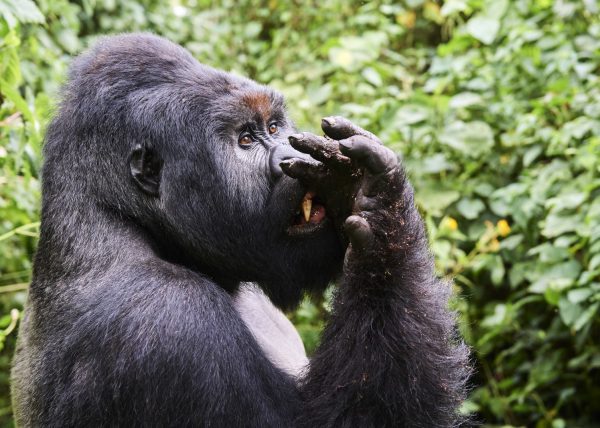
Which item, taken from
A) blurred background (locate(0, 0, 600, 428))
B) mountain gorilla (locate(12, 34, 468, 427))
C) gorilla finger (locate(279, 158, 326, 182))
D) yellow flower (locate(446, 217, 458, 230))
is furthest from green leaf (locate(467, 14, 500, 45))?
gorilla finger (locate(279, 158, 326, 182))

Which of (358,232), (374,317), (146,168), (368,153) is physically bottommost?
(374,317)

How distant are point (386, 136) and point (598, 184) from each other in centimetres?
158

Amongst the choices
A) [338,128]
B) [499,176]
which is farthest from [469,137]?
[338,128]

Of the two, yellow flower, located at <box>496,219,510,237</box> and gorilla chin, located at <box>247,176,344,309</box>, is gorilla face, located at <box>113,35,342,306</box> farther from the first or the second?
yellow flower, located at <box>496,219,510,237</box>

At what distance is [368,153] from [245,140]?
0.52 m

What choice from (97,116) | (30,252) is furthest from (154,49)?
(30,252)

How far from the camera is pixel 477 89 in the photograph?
19.0 ft

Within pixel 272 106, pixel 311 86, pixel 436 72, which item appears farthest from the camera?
pixel 311 86

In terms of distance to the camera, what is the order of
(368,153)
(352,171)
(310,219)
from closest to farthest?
(368,153) → (352,171) → (310,219)

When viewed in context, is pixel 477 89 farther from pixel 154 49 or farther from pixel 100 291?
pixel 100 291

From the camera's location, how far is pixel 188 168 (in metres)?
2.85

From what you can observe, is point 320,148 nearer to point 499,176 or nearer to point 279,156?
point 279,156

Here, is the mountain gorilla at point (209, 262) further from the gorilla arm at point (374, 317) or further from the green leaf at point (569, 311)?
the green leaf at point (569, 311)

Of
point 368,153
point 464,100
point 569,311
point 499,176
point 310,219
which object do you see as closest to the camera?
point 368,153
